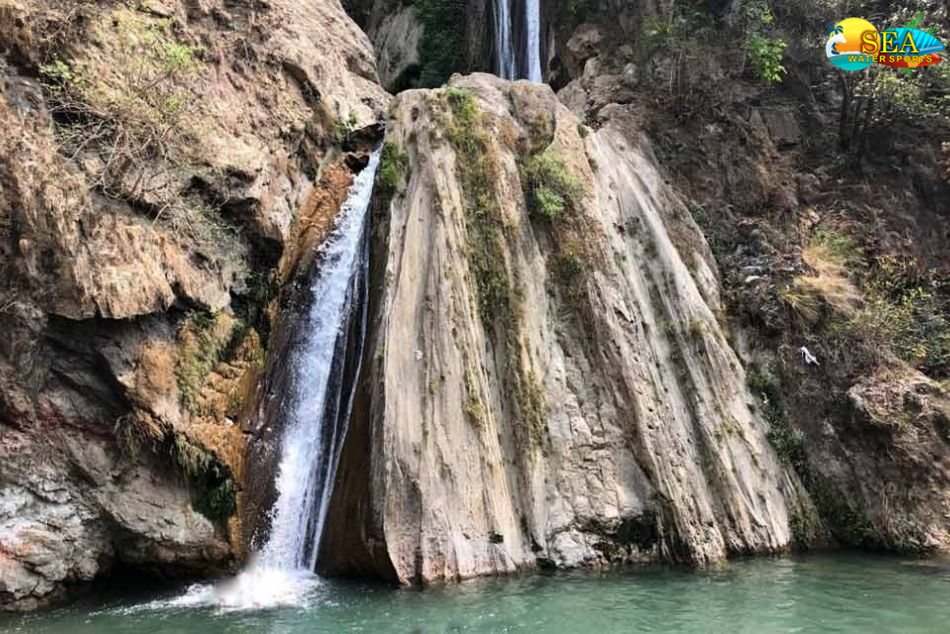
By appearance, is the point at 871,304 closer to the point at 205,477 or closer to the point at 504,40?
the point at 205,477

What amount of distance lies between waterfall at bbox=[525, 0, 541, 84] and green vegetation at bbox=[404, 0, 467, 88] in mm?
4661

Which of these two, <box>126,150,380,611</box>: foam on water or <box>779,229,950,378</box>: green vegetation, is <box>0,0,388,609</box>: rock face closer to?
<box>126,150,380,611</box>: foam on water

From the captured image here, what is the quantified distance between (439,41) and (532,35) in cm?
591

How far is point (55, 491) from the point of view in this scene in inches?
425

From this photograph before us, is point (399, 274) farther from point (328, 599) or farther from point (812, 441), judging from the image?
point (812, 441)

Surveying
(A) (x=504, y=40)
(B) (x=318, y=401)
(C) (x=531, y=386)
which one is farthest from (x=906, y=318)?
(A) (x=504, y=40)

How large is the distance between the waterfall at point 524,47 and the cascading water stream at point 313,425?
12.9 meters

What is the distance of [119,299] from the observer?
11.3 meters

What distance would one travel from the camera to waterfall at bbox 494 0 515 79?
86.6 feet

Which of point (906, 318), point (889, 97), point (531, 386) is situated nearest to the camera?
point (531, 386)

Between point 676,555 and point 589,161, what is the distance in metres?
9.64

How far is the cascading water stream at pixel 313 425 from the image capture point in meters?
11.2

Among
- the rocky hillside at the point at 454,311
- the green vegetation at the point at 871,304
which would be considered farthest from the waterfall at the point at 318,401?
the green vegetation at the point at 871,304

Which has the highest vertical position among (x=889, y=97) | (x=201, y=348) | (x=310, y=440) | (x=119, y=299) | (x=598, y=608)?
(x=889, y=97)
